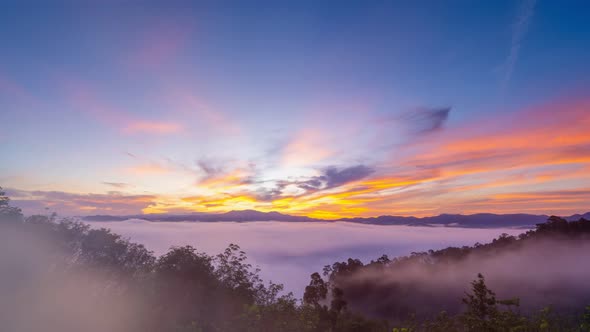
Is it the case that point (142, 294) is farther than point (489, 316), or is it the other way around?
point (142, 294)

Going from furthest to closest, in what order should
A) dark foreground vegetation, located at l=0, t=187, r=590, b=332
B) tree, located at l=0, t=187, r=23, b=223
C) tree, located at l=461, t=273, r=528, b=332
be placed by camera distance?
tree, located at l=0, t=187, r=23, b=223
dark foreground vegetation, located at l=0, t=187, r=590, b=332
tree, located at l=461, t=273, r=528, b=332

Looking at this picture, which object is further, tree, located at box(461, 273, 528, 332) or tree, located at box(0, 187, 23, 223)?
tree, located at box(0, 187, 23, 223)

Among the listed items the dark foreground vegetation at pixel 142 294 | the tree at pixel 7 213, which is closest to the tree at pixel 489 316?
the dark foreground vegetation at pixel 142 294

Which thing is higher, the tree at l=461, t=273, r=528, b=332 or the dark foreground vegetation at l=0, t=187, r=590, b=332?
the tree at l=461, t=273, r=528, b=332

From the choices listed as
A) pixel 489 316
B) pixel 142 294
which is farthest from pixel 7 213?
pixel 489 316

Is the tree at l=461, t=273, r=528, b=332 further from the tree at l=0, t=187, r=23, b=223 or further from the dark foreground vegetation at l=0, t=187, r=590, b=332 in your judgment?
the tree at l=0, t=187, r=23, b=223

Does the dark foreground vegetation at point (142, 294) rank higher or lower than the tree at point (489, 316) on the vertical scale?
lower

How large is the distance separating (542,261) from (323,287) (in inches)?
6149

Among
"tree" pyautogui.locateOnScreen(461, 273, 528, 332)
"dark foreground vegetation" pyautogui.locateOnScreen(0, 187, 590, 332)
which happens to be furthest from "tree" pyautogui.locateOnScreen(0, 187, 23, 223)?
"tree" pyautogui.locateOnScreen(461, 273, 528, 332)

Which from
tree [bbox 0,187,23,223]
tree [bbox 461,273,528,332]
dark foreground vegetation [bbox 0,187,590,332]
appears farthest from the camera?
tree [bbox 0,187,23,223]

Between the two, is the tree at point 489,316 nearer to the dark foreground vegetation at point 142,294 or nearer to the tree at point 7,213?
the dark foreground vegetation at point 142,294

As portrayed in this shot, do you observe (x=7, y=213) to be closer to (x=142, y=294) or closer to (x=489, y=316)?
(x=142, y=294)

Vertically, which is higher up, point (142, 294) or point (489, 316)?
point (489, 316)

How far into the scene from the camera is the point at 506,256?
15512cm
